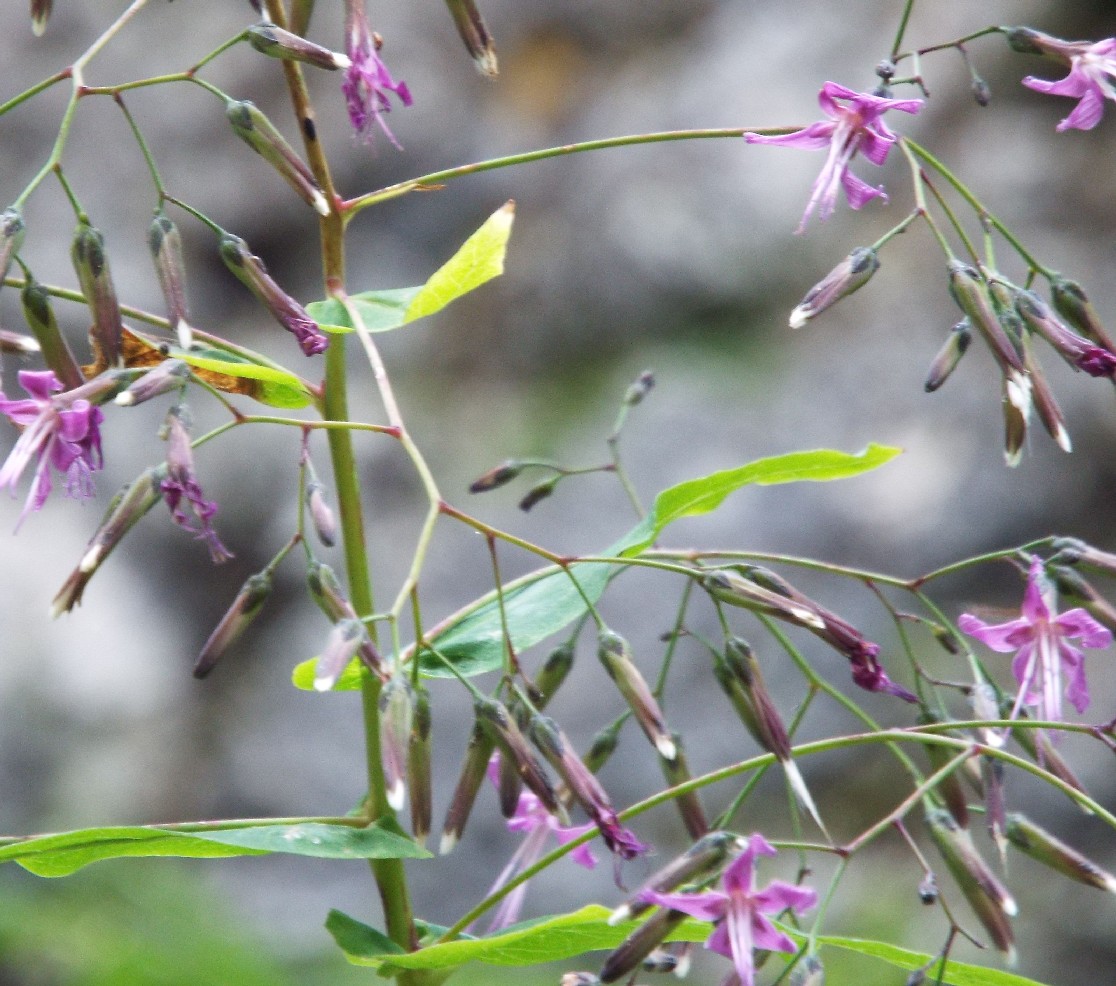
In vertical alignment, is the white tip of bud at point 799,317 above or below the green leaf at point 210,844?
above

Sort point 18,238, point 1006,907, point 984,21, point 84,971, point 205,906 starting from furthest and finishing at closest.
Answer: point 984,21
point 205,906
point 84,971
point 18,238
point 1006,907

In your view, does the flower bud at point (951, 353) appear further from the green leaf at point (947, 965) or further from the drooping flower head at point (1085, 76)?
the green leaf at point (947, 965)

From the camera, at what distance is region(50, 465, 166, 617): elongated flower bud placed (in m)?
0.88

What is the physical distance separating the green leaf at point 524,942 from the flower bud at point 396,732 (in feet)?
0.35

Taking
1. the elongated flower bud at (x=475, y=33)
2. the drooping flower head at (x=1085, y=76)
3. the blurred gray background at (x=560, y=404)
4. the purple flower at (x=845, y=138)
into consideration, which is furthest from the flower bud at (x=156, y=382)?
the blurred gray background at (x=560, y=404)

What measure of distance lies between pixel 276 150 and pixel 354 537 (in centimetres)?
29

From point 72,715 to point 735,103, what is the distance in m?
2.43

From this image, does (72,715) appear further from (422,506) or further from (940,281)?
(940,281)

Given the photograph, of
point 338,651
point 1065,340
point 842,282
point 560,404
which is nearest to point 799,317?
point 842,282

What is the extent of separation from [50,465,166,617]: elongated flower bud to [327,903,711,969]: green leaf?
0.95 feet

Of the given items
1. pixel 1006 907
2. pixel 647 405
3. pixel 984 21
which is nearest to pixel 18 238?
pixel 1006 907

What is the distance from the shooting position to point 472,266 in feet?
3.21

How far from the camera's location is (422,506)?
3.43 metres

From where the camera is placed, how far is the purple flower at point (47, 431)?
33.9 inches
